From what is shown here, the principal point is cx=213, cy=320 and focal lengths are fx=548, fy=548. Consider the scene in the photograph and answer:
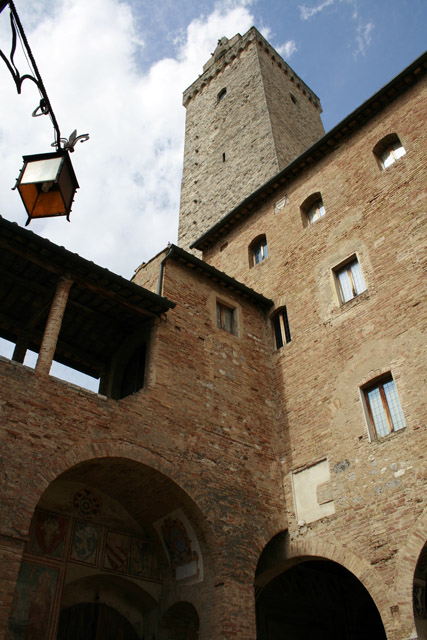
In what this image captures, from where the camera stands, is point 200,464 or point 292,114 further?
point 292,114

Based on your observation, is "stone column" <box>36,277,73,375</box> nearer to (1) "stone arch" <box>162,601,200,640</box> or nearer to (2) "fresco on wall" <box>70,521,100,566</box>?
(2) "fresco on wall" <box>70,521,100,566</box>

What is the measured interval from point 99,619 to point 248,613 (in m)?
2.82

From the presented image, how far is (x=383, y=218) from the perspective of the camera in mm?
12023

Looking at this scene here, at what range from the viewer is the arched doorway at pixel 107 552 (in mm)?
9070

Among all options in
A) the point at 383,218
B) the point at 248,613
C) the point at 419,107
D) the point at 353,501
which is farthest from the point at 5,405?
the point at 419,107

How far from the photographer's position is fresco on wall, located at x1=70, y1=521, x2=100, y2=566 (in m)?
9.66

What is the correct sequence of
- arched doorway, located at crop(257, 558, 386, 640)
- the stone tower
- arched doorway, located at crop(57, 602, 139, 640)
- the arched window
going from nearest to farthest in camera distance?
arched doorway, located at crop(57, 602, 139, 640) → arched doorway, located at crop(257, 558, 386, 640) → the arched window → the stone tower

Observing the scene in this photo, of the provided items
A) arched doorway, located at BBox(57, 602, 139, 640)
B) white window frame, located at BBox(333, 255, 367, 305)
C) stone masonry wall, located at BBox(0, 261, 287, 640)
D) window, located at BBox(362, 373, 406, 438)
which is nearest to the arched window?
white window frame, located at BBox(333, 255, 367, 305)

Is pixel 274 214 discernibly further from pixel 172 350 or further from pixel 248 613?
pixel 248 613

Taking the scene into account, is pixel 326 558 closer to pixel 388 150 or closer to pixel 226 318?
pixel 226 318

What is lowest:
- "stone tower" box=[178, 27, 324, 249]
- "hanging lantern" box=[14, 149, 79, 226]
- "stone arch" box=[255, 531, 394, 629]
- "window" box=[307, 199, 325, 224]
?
"stone arch" box=[255, 531, 394, 629]

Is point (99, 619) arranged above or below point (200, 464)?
below

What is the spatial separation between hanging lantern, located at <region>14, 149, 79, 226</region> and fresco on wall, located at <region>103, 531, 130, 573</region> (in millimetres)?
7269

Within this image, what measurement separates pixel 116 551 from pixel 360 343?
6175 millimetres
